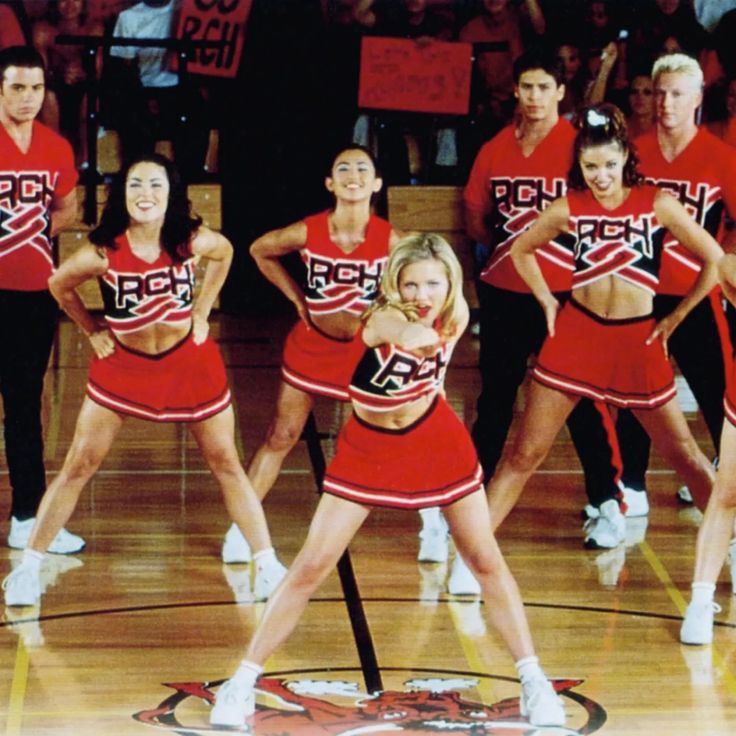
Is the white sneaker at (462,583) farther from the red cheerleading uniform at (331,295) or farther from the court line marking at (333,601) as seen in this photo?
the red cheerleading uniform at (331,295)

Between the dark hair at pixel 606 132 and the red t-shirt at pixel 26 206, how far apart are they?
1997 millimetres

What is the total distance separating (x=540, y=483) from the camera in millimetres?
8336

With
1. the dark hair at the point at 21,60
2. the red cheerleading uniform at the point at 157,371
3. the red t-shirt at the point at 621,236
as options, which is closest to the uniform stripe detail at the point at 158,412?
the red cheerleading uniform at the point at 157,371

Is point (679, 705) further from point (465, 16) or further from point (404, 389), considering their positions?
point (465, 16)

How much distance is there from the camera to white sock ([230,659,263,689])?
18.2 ft

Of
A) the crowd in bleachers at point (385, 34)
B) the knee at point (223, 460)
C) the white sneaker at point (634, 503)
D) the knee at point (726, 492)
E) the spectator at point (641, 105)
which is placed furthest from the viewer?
the crowd in bleachers at point (385, 34)

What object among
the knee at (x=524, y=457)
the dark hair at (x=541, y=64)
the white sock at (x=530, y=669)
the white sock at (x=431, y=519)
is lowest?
the white sock at (x=431, y=519)

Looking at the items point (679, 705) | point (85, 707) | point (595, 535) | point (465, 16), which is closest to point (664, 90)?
point (595, 535)

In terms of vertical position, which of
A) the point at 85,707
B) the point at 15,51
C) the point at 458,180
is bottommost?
the point at 85,707

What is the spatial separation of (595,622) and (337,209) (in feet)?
5.57

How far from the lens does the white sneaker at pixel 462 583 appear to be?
22.3 ft

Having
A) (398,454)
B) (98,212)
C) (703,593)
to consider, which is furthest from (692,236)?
(98,212)

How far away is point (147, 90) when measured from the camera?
11156 mm

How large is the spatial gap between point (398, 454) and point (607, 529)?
2.08 meters
